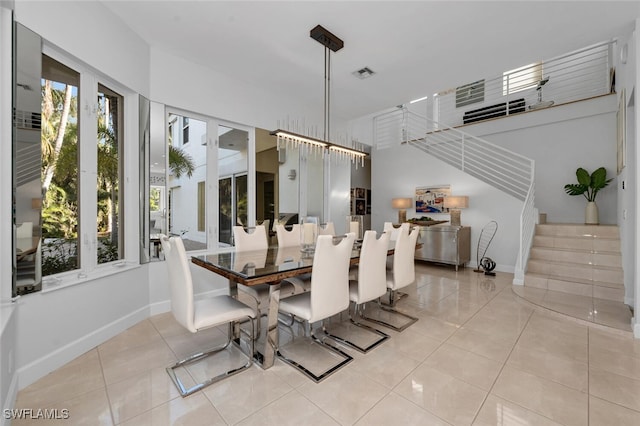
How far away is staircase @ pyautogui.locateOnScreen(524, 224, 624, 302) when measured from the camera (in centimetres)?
377

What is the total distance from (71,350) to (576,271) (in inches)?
239

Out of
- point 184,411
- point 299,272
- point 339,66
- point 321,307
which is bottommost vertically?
point 184,411

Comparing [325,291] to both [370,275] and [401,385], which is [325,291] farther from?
[401,385]

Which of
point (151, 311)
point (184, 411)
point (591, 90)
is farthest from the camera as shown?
point (591, 90)

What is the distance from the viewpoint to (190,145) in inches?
154

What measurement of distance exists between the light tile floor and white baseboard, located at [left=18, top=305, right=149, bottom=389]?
0.19 feet

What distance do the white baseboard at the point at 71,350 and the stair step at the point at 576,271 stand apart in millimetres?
5586

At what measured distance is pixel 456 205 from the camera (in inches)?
224

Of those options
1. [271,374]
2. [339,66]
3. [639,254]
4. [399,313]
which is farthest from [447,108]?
[271,374]

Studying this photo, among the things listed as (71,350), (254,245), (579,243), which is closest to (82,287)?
(71,350)

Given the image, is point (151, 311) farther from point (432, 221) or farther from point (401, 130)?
point (401, 130)

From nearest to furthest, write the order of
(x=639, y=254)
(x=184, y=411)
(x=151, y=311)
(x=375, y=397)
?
(x=184, y=411) → (x=375, y=397) → (x=639, y=254) → (x=151, y=311)

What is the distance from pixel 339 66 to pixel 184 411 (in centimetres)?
413

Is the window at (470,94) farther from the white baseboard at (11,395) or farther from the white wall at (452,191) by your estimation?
the white baseboard at (11,395)
